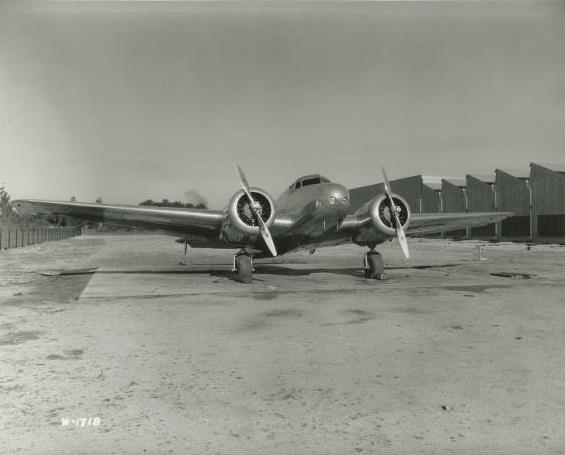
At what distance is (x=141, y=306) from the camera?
9719 mm

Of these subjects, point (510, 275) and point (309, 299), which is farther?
point (510, 275)

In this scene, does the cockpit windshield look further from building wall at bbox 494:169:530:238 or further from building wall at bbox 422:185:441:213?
building wall at bbox 422:185:441:213

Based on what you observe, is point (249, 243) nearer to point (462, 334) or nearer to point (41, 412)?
point (462, 334)

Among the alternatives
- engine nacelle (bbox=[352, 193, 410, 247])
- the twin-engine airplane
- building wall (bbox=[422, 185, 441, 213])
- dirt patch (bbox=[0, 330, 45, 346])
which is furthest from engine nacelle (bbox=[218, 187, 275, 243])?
building wall (bbox=[422, 185, 441, 213])

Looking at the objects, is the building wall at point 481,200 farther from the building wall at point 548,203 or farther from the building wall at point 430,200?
the building wall at point 548,203

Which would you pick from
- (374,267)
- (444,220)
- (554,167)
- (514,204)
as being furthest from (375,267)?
(554,167)

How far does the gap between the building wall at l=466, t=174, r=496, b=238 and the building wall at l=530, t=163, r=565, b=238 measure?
5089 millimetres

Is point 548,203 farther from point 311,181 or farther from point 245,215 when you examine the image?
point 245,215

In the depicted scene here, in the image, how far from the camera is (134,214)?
1534 cm

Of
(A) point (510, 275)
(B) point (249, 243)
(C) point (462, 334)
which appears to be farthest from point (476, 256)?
(C) point (462, 334)

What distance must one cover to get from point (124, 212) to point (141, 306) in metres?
6.15

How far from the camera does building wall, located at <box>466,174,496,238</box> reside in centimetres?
4641

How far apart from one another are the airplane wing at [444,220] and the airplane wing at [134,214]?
25.5 feet

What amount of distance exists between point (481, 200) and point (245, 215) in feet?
130
